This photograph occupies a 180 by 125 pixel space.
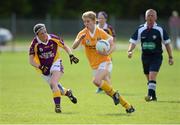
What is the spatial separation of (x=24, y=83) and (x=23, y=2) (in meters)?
38.5

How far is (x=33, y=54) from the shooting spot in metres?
15.4

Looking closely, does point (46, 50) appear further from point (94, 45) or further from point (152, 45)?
point (152, 45)

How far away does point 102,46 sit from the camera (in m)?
14.7

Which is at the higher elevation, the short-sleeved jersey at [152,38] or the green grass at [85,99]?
the short-sleeved jersey at [152,38]

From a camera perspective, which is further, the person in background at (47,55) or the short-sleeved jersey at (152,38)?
the short-sleeved jersey at (152,38)

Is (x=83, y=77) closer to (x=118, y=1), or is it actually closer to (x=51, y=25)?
Answer: (x=51, y=25)

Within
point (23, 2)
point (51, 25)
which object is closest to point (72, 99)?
point (51, 25)

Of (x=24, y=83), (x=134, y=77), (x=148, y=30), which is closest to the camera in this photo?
(x=148, y=30)

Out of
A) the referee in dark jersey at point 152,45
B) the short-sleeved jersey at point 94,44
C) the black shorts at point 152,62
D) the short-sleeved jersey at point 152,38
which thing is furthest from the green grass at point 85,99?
the short-sleeved jersey at point 152,38

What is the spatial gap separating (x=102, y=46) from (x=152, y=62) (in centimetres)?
291

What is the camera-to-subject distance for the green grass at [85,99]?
13680 mm

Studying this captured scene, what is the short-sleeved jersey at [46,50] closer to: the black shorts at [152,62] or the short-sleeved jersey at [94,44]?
the short-sleeved jersey at [94,44]

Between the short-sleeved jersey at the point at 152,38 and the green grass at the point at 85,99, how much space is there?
119 cm

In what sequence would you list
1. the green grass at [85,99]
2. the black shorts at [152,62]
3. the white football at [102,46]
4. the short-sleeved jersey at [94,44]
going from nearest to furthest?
the green grass at [85,99] → the white football at [102,46] → the short-sleeved jersey at [94,44] → the black shorts at [152,62]
